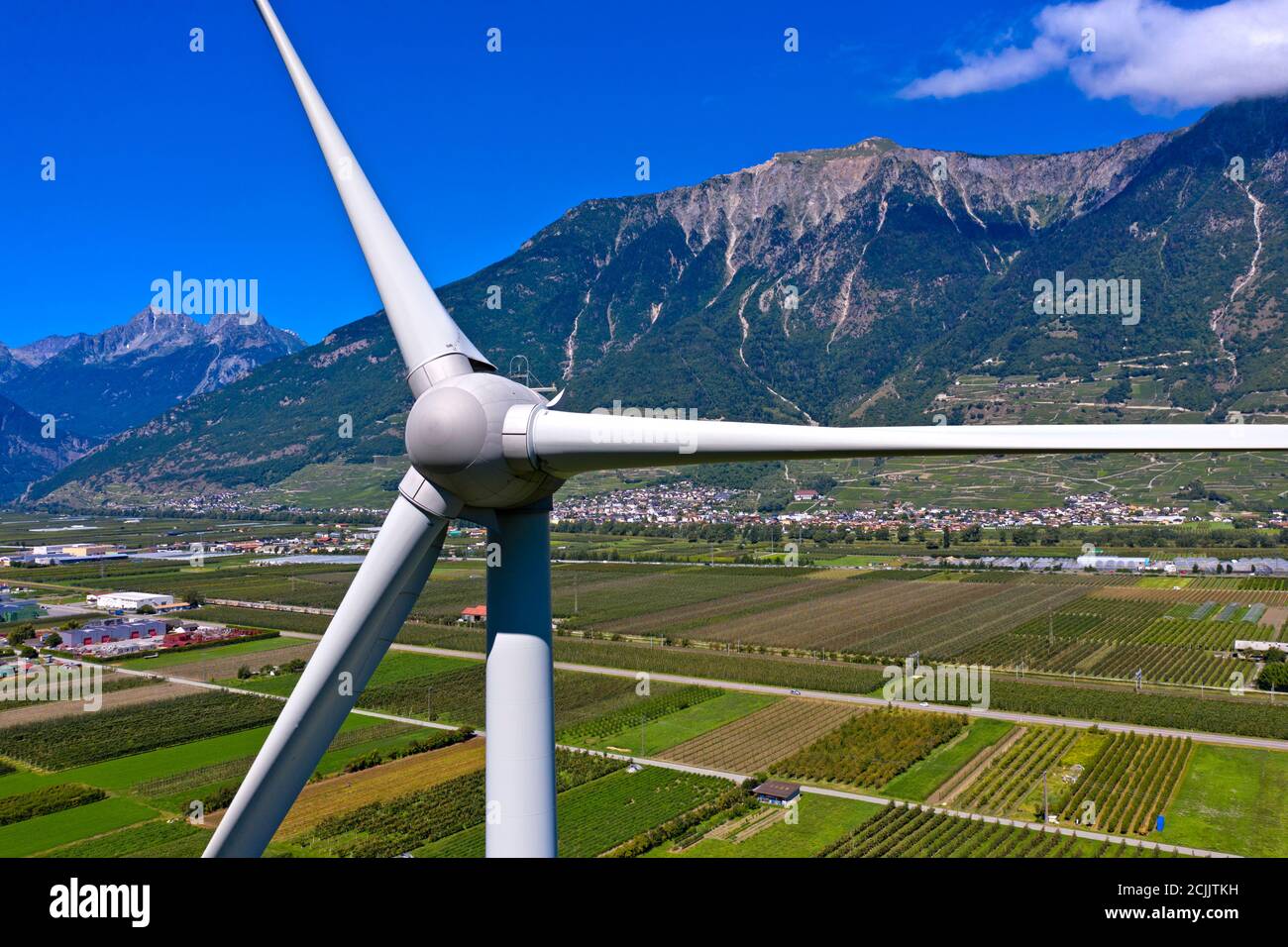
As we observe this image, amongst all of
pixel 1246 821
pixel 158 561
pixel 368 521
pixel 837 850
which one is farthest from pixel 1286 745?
pixel 368 521

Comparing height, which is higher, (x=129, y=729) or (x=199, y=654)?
(x=199, y=654)

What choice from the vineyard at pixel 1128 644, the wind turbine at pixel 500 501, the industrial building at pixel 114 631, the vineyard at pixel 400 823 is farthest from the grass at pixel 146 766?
the vineyard at pixel 1128 644

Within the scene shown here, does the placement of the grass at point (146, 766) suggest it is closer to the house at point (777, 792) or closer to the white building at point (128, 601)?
the house at point (777, 792)

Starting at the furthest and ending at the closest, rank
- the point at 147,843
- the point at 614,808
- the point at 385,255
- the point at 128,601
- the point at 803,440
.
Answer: the point at 128,601 < the point at 614,808 < the point at 147,843 < the point at 385,255 < the point at 803,440

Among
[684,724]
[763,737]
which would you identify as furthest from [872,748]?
[684,724]

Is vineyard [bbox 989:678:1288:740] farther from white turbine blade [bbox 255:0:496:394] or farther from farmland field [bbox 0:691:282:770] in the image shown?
white turbine blade [bbox 255:0:496:394]

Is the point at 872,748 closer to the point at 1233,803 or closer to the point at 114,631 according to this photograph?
the point at 1233,803
